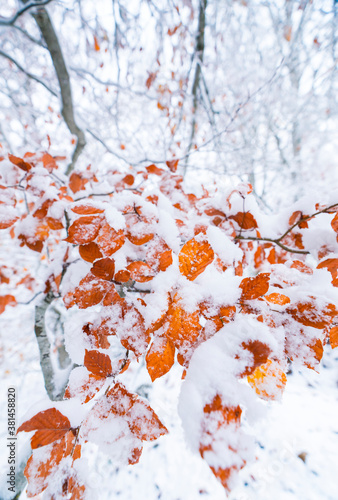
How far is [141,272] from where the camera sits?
0.59 m

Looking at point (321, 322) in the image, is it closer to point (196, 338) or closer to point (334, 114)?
point (196, 338)

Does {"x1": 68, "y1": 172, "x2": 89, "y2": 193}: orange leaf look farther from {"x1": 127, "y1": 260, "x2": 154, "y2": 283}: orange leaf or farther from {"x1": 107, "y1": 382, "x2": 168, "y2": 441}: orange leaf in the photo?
{"x1": 107, "y1": 382, "x2": 168, "y2": 441}: orange leaf

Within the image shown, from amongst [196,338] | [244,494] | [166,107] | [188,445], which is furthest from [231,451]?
[166,107]

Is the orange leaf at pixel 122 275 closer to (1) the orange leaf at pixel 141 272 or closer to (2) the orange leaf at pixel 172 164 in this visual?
(1) the orange leaf at pixel 141 272

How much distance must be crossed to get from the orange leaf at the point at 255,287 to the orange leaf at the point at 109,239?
38 cm

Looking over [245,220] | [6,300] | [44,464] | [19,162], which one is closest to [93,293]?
[44,464]

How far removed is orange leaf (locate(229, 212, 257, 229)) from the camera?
2.63 feet

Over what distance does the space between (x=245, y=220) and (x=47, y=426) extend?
2.80 ft

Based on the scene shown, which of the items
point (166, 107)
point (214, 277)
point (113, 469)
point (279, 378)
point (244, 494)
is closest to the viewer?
point (279, 378)

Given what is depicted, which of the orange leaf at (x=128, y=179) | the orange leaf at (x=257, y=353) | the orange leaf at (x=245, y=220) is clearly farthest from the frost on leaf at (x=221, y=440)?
the orange leaf at (x=128, y=179)

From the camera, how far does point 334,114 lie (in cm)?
541

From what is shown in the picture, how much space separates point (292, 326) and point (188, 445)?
1.18 feet

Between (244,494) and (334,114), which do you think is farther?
(334,114)

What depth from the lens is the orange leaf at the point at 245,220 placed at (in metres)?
0.80
